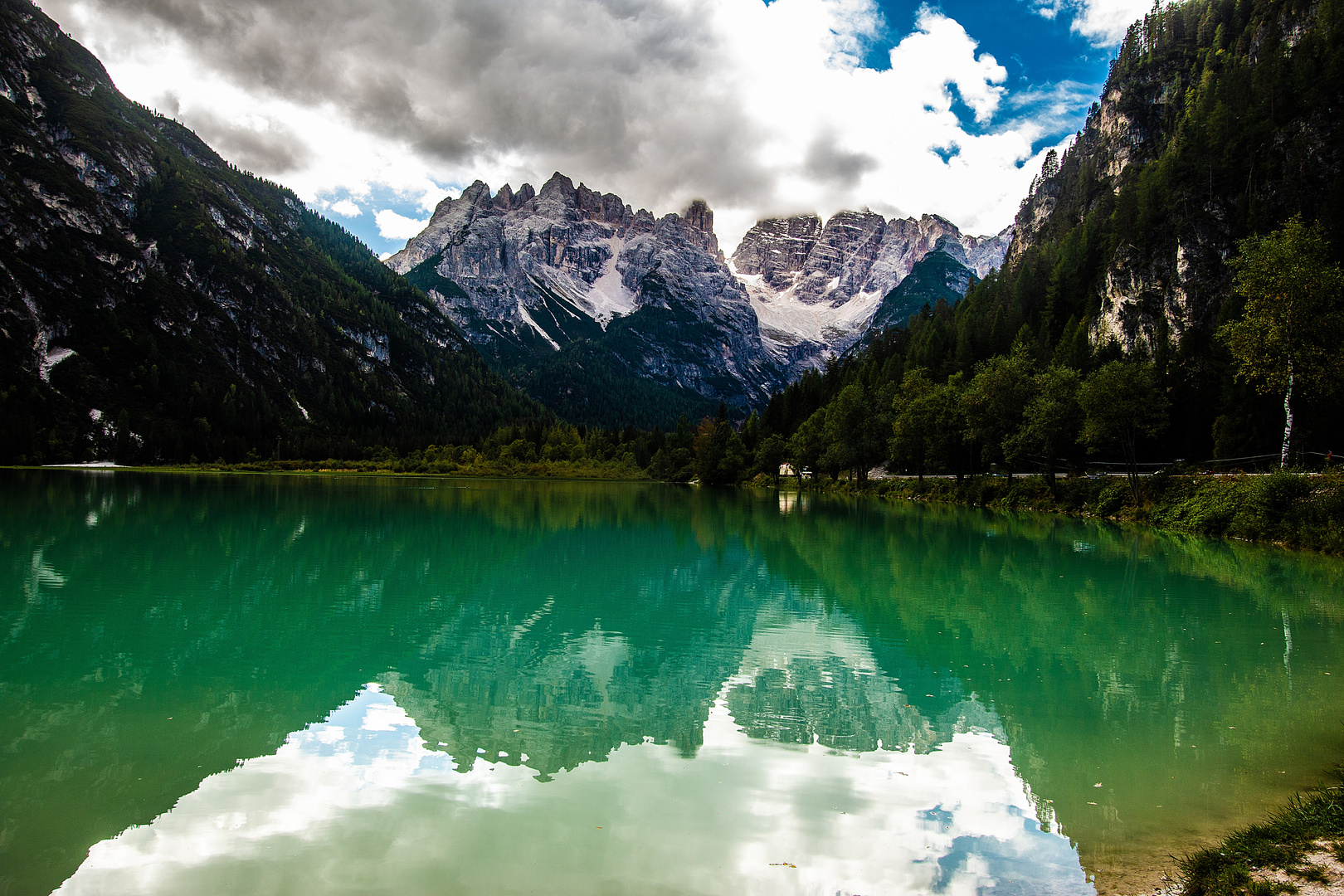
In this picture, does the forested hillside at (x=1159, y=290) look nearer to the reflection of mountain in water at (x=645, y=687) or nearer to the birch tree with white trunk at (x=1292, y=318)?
the birch tree with white trunk at (x=1292, y=318)

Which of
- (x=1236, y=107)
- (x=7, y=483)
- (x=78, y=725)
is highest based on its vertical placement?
(x=1236, y=107)

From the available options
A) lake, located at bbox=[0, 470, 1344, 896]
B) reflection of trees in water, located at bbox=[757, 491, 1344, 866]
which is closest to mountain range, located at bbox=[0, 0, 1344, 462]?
reflection of trees in water, located at bbox=[757, 491, 1344, 866]

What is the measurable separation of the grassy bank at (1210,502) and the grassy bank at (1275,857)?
1110 inches

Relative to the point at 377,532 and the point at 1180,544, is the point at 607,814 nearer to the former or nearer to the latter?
the point at 377,532

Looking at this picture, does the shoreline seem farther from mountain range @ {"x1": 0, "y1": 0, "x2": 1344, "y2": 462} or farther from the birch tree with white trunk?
mountain range @ {"x1": 0, "y1": 0, "x2": 1344, "y2": 462}

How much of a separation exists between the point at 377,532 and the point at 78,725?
2408 centimetres

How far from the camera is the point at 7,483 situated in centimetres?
6172

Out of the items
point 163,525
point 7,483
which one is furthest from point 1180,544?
point 7,483

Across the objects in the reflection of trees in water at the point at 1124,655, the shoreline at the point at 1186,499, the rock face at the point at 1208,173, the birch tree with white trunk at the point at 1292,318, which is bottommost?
the reflection of trees in water at the point at 1124,655

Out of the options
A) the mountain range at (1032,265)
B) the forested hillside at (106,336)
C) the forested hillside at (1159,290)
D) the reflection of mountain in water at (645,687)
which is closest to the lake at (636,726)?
the reflection of mountain in water at (645,687)

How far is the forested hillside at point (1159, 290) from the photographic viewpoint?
49438 mm

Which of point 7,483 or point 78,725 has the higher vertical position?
point 78,725

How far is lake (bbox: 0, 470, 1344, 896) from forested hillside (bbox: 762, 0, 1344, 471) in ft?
101

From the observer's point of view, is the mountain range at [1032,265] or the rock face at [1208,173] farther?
the mountain range at [1032,265]
